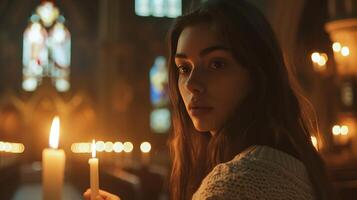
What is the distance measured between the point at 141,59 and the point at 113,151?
12.0 feet

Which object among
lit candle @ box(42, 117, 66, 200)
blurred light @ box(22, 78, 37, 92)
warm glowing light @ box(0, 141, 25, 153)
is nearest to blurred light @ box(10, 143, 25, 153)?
warm glowing light @ box(0, 141, 25, 153)

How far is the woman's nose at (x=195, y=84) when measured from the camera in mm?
1145

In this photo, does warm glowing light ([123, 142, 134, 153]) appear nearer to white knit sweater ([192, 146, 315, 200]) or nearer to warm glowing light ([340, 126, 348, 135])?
warm glowing light ([340, 126, 348, 135])

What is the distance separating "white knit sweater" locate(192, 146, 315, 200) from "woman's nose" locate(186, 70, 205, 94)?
207 mm

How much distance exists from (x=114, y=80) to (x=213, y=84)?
21.4 m

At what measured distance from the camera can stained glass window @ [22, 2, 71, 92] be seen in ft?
83.8

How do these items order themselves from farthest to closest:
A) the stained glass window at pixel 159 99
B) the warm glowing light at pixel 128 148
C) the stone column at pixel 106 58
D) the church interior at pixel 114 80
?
the stained glass window at pixel 159 99 < the stone column at pixel 106 58 < the warm glowing light at pixel 128 148 < the church interior at pixel 114 80

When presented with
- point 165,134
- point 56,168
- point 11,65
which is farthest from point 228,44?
point 11,65

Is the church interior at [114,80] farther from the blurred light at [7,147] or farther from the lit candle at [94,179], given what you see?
the lit candle at [94,179]

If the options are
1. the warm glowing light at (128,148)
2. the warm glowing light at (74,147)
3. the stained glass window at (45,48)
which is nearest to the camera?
the warm glowing light at (128,148)

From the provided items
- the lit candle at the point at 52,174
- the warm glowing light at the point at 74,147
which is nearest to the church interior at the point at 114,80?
the warm glowing light at the point at 74,147

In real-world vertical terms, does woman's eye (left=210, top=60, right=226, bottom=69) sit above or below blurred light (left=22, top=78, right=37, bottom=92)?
below

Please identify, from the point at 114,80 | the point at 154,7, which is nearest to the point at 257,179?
the point at 154,7

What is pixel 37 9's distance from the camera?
1021 inches
